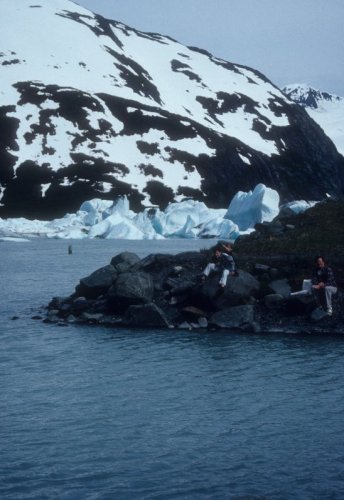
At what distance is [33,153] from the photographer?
14888cm

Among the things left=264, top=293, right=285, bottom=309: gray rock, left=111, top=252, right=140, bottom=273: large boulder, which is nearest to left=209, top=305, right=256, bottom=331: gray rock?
left=264, top=293, right=285, bottom=309: gray rock

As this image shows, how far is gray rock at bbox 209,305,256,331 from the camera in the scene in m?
24.5

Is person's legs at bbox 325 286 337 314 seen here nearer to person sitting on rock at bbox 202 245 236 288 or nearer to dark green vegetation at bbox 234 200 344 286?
dark green vegetation at bbox 234 200 344 286

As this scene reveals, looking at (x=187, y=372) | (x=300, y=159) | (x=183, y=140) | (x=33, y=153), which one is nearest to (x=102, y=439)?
(x=187, y=372)

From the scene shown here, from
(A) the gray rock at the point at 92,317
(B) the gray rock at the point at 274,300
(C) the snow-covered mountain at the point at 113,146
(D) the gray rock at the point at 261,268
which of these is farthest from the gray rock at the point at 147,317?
(C) the snow-covered mountain at the point at 113,146

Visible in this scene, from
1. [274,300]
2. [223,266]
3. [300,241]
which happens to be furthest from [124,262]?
[274,300]

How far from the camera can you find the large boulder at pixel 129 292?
86.7 feet

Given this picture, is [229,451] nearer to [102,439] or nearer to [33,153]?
[102,439]

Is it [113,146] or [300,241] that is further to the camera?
[113,146]

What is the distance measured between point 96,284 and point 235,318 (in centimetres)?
711

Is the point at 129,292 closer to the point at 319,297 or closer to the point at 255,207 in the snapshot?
the point at 319,297

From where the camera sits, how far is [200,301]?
1021 inches

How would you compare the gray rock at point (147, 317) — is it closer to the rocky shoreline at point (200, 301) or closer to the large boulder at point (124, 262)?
the rocky shoreline at point (200, 301)

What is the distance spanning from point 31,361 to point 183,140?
152 m
